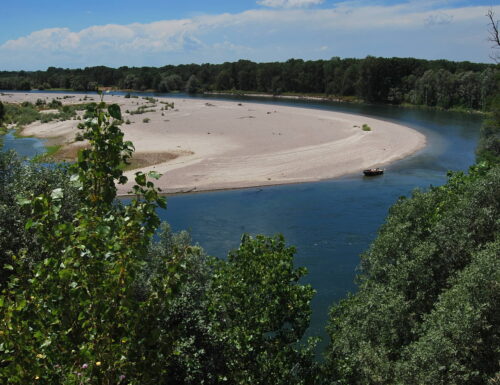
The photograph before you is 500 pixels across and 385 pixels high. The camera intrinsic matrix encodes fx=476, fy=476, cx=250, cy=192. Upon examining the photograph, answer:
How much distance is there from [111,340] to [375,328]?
40.9 ft

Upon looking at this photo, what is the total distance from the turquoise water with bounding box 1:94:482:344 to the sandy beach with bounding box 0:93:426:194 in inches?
169

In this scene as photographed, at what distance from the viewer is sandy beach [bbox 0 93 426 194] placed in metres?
58.6

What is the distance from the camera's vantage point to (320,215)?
43.4m

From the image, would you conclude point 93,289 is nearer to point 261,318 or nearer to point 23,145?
point 261,318

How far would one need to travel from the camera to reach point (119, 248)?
638 centimetres

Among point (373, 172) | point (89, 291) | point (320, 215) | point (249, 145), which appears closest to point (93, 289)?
point (89, 291)

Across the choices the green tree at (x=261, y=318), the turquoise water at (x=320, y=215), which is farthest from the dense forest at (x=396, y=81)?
the green tree at (x=261, y=318)

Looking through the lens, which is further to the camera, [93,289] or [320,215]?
[320,215]

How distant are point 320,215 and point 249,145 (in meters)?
34.2

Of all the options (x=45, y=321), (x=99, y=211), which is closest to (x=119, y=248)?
(x=99, y=211)

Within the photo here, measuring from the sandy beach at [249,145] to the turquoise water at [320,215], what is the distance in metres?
4.29

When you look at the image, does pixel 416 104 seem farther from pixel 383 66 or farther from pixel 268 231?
pixel 268 231

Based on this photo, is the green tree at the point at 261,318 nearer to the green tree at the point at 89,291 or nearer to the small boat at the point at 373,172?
the green tree at the point at 89,291

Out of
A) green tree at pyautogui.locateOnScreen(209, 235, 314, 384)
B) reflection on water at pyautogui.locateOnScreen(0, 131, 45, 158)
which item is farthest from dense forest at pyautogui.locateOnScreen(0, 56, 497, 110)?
green tree at pyautogui.locateOnScreen(209, 235, 314, 384)
